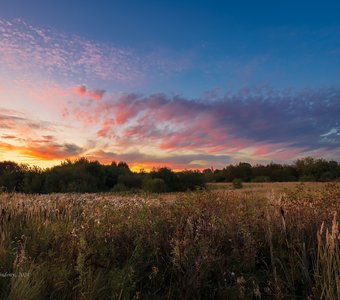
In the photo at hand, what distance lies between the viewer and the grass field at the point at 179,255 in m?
4.50

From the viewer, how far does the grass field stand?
4504 mm

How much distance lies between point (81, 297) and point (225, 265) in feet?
7.46

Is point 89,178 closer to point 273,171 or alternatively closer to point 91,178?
point 91,178

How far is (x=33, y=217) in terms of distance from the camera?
809 centimetres

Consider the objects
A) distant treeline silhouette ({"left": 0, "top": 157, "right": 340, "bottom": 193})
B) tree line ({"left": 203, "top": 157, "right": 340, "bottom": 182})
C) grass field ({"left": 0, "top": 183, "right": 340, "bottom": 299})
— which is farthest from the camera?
tree line ({"left": 203, "top": 157, "right": 340, "bottom": 182})

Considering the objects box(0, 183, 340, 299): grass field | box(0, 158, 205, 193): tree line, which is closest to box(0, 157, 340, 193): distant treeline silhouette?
box(0, 158, 205, 193): tree line

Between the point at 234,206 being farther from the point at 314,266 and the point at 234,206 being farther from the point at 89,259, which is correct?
the point at 89,259

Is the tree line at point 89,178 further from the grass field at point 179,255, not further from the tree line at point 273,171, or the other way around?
the grass field at point 179,255

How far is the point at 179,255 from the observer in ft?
16.4

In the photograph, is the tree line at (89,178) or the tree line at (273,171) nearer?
the tree line at (89,178)

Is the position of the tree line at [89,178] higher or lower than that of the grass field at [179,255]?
higher

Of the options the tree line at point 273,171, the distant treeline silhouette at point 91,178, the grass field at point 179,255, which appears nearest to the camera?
the grass field at point 179,255

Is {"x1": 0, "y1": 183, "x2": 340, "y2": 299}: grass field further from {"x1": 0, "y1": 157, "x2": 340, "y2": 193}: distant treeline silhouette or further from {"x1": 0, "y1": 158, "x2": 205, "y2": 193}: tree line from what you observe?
{"x1": 0, "y1": 158, "x2": 205, "y2": 193}: tree line

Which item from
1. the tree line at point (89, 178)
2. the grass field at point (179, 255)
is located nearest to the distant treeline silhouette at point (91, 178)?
the tree line at point (89, 178)
